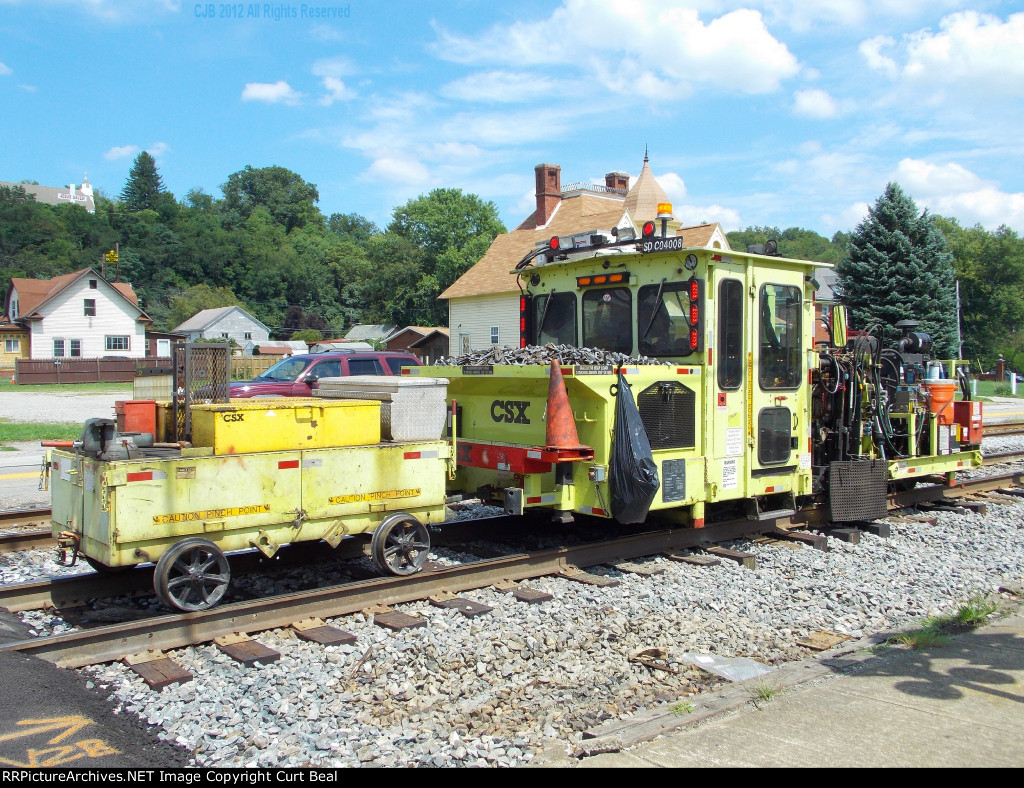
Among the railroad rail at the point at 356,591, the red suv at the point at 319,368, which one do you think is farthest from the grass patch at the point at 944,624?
the red suv at the point at 319,368

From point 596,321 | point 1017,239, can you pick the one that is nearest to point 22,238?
point 1017,239

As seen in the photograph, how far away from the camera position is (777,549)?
27.2ft

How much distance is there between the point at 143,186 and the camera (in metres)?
137

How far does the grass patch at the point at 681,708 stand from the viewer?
4.39 metres

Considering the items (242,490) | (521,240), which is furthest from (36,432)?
(521,240)

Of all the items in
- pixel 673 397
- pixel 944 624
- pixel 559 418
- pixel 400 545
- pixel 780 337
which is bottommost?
pixel 944 624

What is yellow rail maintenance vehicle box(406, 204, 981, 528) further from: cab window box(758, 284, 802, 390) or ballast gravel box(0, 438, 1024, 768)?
ballast gravel box(0, 438, 1024, 768)

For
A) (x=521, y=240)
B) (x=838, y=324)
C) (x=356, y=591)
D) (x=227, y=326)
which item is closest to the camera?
(x=356, y=591)

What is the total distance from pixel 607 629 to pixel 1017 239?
65989 millimetres

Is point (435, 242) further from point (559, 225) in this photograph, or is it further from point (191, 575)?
point (191, 575)

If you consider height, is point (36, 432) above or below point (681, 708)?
above

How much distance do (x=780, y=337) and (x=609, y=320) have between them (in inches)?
66.5

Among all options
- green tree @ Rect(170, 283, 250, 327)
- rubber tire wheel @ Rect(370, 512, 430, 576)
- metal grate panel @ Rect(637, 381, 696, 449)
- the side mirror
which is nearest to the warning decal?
rubber tire wheel @ Rect(370, 512, 430, 576)
